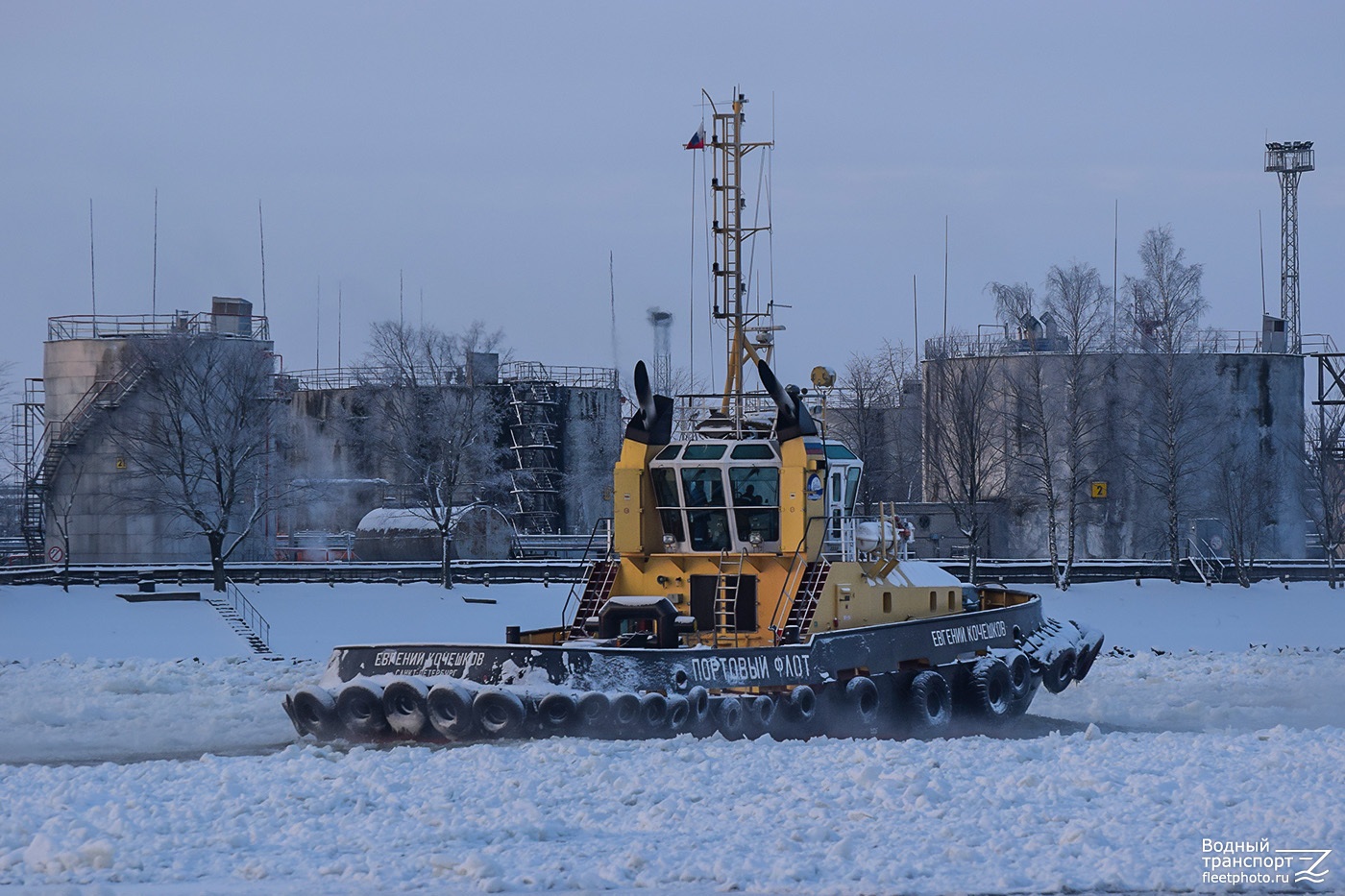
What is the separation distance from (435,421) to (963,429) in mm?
14223

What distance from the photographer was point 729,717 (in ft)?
52.5

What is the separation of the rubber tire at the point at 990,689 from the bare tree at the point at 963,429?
2077 cm

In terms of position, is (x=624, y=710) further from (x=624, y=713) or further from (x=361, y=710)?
(x=361, y=710)

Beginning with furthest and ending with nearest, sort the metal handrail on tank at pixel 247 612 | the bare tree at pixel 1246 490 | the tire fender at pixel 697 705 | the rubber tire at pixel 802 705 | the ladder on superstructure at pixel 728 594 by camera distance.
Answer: the bare tree at pixel 1246 490
the metal handrail on tank at pixel 247 612
the ladder on superstructure at pixel 728 594
the rubber tire at pixel 802 705
the tire fender at pixel 697 705

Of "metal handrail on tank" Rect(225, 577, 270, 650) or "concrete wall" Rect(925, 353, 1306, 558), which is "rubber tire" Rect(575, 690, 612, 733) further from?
"concrete wall" Rect(925, 353, 1306, 558)

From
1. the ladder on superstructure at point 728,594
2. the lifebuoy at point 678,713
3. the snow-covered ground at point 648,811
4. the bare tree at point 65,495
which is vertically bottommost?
the snow-covered ground at point 648,811

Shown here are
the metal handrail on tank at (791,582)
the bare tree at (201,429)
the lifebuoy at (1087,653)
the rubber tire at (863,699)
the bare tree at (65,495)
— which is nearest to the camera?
the rubber tire at (863,699)

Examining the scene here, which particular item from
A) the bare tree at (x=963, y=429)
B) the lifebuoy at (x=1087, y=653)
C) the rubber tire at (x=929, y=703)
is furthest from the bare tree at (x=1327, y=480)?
the rubber tire at (x=929, y=703)

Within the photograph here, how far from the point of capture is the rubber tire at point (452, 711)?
50.9ft

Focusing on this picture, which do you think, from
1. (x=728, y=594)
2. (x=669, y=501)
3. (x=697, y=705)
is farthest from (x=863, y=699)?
(x=669, y=501)

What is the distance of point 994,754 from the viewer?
13977mm

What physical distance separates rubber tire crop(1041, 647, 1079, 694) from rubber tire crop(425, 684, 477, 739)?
30.5ft

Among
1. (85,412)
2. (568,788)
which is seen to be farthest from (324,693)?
(85,412)

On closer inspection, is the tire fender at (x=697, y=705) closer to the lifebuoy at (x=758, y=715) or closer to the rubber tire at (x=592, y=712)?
the lifebuoy at (x=758, y=715)
